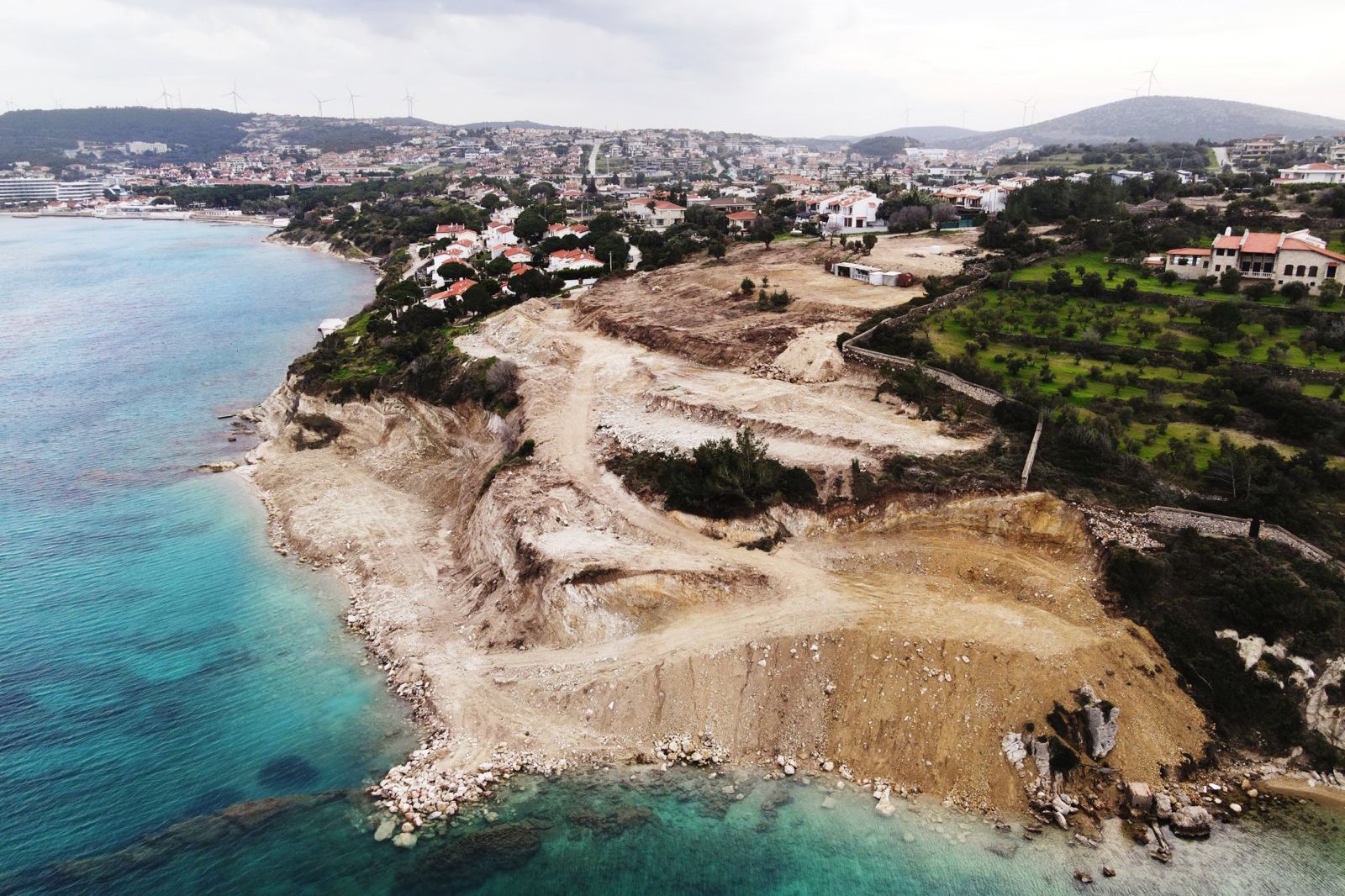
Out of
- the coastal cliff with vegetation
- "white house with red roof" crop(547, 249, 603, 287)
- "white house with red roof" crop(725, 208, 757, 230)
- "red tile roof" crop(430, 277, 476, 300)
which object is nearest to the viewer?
the coastal cliff with vegetation

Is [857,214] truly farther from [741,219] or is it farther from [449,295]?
[449,295]

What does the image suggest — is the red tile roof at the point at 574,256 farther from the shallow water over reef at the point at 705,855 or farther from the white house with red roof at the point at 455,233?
the shallow water over reef at the point at 705,855

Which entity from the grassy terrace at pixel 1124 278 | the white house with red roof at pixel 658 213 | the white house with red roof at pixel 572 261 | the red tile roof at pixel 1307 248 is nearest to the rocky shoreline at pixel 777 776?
the grassy terrace at pixel 1124 278

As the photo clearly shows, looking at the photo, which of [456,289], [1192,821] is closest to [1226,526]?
[1192,821]

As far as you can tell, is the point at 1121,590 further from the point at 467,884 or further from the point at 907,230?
the point at 907,230

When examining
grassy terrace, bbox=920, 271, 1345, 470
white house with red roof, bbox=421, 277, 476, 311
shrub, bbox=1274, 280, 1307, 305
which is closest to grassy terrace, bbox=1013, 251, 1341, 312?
shrub, bbox=1274, 280, 1307, 305

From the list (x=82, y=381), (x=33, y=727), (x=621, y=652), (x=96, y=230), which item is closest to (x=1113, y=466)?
(x=621, y=652)

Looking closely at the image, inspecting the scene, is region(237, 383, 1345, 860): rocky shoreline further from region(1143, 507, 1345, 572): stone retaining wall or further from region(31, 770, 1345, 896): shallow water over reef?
region(1143, 507, 1345, 572): stone retaining wall
